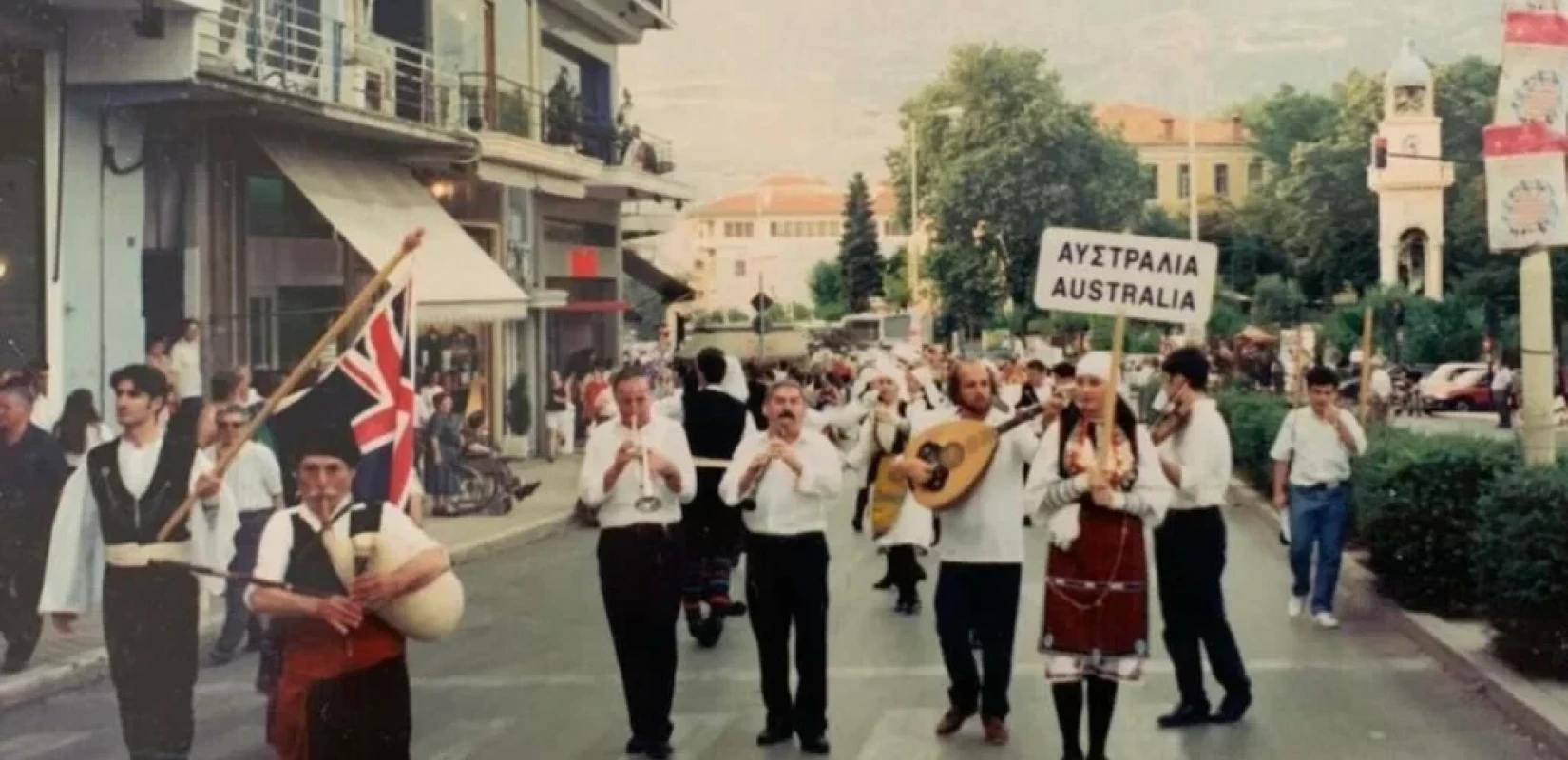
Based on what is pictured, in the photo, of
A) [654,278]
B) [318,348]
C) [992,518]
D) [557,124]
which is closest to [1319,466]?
[992,518]

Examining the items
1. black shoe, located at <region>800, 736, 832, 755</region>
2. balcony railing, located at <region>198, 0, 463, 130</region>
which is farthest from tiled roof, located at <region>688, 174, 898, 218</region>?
black shoe, located at <region>800, 736, 832, 755</region>

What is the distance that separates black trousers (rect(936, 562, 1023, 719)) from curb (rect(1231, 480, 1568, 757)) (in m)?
2.34

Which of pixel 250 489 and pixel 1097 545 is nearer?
pixel 1097 545

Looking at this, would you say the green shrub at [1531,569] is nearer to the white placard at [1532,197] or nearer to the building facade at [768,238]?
the white placard at [1532,197]

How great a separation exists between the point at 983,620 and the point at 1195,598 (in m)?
1.17

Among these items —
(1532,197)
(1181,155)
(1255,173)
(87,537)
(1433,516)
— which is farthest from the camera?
(1255,173)

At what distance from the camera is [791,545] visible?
27.3 ft

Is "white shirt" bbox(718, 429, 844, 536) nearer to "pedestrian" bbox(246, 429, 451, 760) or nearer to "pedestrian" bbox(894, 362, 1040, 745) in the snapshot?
"pedestrian" bbox(894, 362, 1040, 745)

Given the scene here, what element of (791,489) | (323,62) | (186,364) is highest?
(323,62)

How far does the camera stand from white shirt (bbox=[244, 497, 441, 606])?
5.36 metres

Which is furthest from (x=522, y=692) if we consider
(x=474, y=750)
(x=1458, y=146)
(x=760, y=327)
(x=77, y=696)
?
(x=1458, y=146)

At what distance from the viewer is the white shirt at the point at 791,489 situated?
828cm

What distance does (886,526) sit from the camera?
10.5m

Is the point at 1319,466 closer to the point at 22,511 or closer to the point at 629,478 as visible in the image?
the point at 629,478
